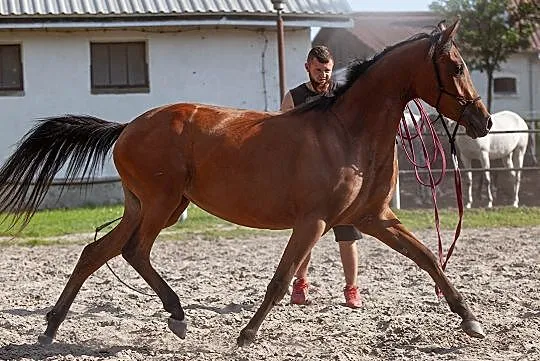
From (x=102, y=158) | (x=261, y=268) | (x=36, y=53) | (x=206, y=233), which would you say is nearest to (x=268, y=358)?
(x=102, y=158)

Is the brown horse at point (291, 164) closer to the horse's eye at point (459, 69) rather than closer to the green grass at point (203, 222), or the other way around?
the horse's eye at point (459, 69)

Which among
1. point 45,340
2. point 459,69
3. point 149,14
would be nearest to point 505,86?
point 149,14

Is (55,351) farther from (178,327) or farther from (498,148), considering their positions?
(498,148)

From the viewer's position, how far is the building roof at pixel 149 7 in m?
14.8

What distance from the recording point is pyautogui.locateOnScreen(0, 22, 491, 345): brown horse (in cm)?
517

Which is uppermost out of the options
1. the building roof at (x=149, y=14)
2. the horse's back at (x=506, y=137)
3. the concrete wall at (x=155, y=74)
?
the building roof at (x=149, y=14)

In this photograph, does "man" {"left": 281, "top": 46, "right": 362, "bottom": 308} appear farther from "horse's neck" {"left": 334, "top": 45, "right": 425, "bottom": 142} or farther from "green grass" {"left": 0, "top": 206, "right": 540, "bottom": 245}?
"green grass" {"left": 0, "top": 206, "right": 540, "bottom": 245}

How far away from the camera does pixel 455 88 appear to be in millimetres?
5164

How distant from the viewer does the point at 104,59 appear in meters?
15.5

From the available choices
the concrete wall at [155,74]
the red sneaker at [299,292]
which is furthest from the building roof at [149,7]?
the red sneaker at [299,292]

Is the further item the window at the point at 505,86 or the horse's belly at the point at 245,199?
the window at the point at 505,86

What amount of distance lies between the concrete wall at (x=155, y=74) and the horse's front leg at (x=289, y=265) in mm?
10099

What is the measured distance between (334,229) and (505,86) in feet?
81.2

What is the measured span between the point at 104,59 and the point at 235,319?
1012cm
